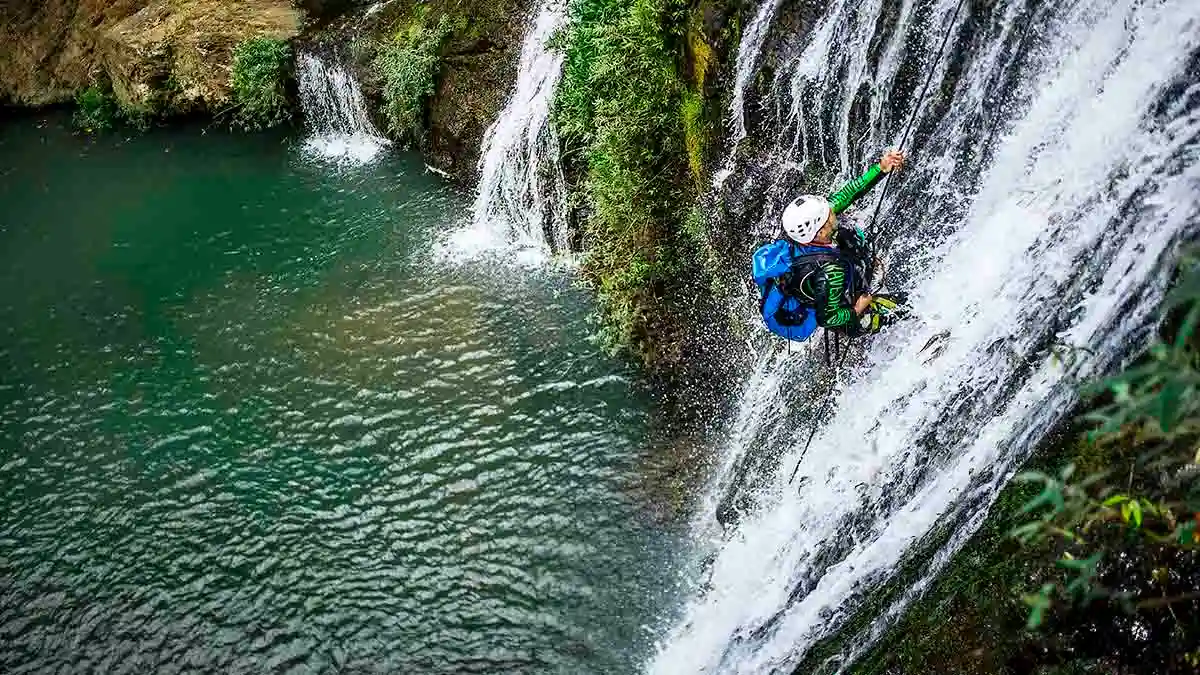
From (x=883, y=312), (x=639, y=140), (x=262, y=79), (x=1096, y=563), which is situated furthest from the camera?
(x=262, y=79)

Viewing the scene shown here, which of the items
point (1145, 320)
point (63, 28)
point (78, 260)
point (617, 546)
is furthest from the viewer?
point (63, 28)

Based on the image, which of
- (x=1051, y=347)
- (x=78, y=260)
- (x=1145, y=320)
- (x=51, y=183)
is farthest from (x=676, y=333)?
(x=51, y=183)

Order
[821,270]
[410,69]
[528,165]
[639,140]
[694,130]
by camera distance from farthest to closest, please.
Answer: [410,69]
[528,165]
[639,140]
[694,130]
[821,270]

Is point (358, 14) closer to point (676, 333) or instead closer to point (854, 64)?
point (676, 333)

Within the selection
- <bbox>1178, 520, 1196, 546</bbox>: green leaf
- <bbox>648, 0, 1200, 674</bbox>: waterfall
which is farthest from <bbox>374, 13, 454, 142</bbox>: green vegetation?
<bbox>1178, 520, 1196, 546</bbox>: green leaf

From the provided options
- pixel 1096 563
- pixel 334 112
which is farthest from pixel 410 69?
pixel 1096 563

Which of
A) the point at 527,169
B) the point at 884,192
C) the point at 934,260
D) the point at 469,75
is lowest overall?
the point at 527,169

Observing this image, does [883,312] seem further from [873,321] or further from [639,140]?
[639,140]
